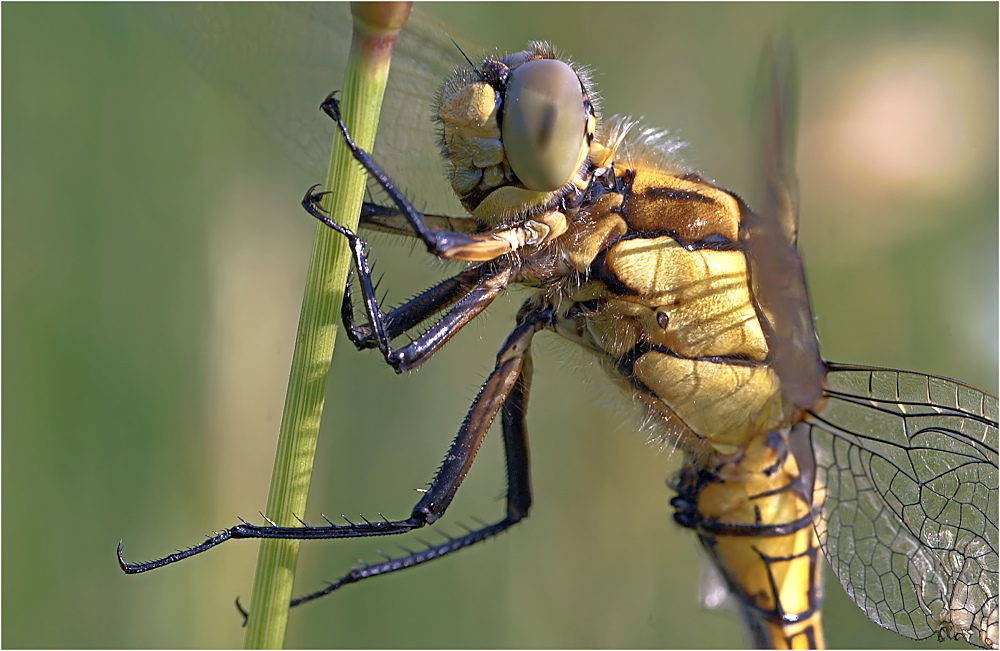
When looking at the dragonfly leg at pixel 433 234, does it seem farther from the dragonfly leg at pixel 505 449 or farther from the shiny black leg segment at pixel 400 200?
the dragonfly leg at pixel 505 449

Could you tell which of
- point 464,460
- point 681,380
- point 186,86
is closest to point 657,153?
point 681,380

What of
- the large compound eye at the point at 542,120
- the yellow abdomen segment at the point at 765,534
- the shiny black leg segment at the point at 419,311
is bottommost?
the yellow abdomen segment at the point at 765,534

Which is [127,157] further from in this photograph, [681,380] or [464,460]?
[681,380]

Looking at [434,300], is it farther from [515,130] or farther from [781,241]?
[781,241]

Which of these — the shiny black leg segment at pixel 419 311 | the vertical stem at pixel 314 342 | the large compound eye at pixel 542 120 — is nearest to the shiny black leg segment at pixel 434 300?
the shiny black leg segment at pixel 419 311

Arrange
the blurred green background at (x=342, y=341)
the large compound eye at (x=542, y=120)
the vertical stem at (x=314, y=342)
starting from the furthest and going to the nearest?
the blurred green background at (x=342, y=341), the large compound eye at (x=542, y=120), the vertical stem at (x=314, y=342)

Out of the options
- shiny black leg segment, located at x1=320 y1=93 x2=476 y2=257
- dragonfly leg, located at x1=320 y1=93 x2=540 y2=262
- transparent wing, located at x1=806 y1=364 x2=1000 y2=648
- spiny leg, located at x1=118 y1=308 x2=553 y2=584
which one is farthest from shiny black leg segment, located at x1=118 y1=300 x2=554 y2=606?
transparent wing, located at x1=806 y1=364 x2=1000 y2=648
